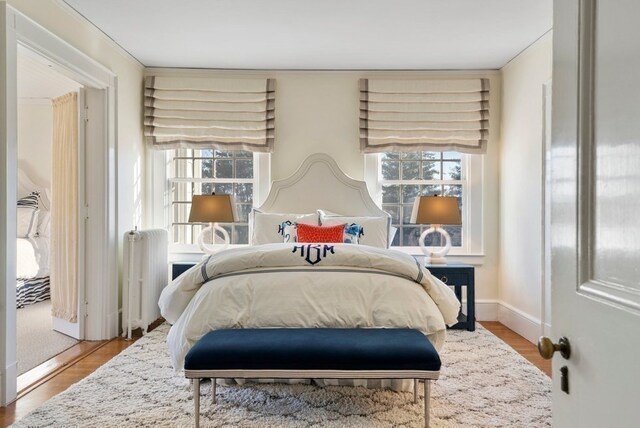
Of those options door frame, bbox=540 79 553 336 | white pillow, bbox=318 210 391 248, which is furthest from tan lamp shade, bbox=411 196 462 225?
door frame, bbox=540 79 553 336

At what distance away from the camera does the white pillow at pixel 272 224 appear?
4.04m

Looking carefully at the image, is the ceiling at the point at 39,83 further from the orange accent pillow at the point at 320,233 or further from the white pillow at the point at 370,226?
the white pillow at the point at 370,226

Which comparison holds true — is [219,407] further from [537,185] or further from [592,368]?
[537,185]

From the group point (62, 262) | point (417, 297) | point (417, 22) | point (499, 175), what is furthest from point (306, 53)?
point (62, 262)

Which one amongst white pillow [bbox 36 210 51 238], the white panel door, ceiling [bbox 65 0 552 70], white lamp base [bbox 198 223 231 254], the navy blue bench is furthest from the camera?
white pillow [bbox 36 210 51 238]

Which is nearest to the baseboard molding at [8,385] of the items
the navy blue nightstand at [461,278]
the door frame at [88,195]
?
the door frame at [88,195]

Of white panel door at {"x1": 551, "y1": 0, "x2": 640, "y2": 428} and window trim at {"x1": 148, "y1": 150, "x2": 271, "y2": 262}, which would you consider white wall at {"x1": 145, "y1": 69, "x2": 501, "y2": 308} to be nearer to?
window trim at {"x1": 148, "y1": 150, "x2": 271, "y2": 262}

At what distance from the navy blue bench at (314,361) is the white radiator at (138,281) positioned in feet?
6.54

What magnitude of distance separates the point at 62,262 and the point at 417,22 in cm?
365

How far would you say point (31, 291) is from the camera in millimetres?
5137

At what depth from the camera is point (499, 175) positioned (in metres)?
4.55

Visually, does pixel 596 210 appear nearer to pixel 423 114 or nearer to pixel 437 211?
pixel 437 211

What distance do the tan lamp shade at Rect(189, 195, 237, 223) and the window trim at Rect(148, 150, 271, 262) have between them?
606 mm

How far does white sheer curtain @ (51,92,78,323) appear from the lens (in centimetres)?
379
